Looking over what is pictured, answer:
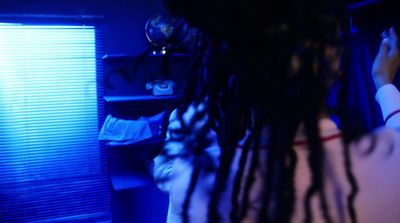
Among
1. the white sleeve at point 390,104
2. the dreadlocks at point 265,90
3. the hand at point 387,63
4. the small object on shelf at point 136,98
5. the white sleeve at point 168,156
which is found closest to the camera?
the dreadlocks at point 265,90

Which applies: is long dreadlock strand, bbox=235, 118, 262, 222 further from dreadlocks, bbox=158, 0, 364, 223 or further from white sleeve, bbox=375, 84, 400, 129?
white sleeve, bbox=375, 84, 400, 129

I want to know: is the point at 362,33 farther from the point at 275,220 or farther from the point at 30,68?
the point at 30,68

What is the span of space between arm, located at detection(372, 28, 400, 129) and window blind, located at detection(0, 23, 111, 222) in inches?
82.6

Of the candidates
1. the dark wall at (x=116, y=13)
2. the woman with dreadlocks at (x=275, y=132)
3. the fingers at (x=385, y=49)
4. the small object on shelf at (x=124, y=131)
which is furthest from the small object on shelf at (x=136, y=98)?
the woman with dreadlocks at (x=275, y=132)

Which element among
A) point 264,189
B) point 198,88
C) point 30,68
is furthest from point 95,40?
point 264,189

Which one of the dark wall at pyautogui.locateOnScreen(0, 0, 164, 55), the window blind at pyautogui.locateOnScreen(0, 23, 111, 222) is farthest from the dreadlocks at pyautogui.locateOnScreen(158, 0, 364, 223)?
the window blind at pyautogui.locateOnScreen(0, 23, 111, 222)

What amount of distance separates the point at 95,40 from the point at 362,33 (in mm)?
1888

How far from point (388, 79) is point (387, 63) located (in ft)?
0.16

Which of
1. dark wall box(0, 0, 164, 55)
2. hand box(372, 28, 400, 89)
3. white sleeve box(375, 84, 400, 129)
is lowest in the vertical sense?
white sleeve box(375, 84, 400, 129)

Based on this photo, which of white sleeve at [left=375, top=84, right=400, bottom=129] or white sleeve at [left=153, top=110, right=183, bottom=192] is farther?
white sleeve at [left=375, top=84, right=400, bottom=129]

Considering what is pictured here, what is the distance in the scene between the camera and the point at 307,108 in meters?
0.45

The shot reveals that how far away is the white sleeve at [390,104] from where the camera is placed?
2.30 feet

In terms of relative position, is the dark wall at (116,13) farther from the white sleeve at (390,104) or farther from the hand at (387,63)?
the white sleeve at (390,104)

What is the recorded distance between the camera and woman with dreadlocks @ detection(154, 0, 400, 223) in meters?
0.43
